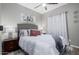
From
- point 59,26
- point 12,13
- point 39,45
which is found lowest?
point 39,45

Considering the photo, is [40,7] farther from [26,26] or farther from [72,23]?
[72,23]

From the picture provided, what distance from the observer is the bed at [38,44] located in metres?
1.45

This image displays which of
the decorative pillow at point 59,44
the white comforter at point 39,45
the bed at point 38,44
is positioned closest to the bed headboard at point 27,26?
the bed at point 38,44

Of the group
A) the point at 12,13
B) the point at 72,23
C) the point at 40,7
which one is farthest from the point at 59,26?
the point at 12,13

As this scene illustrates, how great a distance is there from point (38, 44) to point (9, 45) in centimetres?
42

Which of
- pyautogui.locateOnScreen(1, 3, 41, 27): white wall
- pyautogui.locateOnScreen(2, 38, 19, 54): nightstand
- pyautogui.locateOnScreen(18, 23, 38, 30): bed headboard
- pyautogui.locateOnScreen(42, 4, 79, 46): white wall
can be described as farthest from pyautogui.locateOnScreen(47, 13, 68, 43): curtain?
pyautogui.locateOnScreen(2, 38, 19, 54): nightstand

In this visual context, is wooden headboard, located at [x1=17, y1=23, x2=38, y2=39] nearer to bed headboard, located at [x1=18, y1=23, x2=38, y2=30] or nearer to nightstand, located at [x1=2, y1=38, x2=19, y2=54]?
bed headboard, located at [x1=18, y1=23, x2=38, y2=30]

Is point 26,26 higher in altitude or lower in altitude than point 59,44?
higher

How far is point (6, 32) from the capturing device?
1.46m

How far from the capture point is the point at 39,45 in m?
1.45

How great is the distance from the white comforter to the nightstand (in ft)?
0.24

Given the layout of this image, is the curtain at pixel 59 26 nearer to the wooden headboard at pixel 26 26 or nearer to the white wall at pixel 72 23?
the white wall at pixel 72 23

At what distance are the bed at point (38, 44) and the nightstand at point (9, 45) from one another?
7 centimetres
